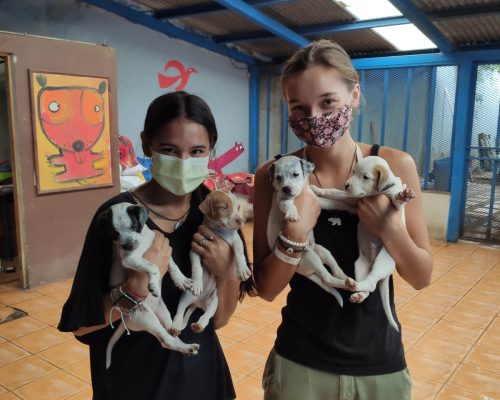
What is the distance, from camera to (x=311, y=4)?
5430 mm

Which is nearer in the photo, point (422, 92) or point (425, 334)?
point (425, 334)

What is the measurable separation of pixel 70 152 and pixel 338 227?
365 cm

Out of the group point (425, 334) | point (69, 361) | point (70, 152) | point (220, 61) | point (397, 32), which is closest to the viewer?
point (69, 361)

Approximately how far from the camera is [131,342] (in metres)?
1.27

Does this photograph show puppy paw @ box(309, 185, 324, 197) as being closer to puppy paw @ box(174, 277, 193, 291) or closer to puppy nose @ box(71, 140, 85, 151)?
puppy paw @ box(174, 277, 193, 291)

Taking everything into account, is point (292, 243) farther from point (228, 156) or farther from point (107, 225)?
point (228, 156)

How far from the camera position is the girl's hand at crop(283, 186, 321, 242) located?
1241 millimetres

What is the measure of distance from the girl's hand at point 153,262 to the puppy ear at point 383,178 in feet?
1.91

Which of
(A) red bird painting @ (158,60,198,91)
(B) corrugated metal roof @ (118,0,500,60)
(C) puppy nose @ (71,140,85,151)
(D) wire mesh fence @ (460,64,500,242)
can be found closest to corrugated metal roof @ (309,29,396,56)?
(B) corrugated metal roof @ (118,0,500,60)

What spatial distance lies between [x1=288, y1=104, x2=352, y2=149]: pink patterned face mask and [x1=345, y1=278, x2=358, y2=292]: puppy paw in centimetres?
40

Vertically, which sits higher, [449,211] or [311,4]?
[311,4]

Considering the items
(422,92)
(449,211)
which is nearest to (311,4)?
(422,92)

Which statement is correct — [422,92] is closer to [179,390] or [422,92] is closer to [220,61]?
[220,61]

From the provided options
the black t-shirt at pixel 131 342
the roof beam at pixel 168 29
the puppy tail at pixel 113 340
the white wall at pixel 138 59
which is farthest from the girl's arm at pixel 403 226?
the roof beam at pixel 168 29
